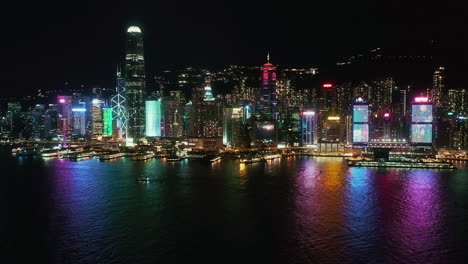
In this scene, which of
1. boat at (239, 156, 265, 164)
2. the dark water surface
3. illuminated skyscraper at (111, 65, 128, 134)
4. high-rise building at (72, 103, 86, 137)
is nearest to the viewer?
the dark water surface

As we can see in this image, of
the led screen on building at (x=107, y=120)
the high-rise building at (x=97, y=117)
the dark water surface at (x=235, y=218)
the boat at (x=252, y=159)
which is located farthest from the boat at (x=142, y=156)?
the led screen on building at (x=107, y=120)

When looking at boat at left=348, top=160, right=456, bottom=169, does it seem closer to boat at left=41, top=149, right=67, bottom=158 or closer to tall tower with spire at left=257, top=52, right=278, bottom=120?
tall tower with spire at left=257, top=52, right=278, bottom=120

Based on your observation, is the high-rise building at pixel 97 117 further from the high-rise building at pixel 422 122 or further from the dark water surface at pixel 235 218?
the high-rise building at pixel 422 122

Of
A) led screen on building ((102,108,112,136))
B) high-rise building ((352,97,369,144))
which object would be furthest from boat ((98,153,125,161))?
led screen on building ((102,108,112,136))

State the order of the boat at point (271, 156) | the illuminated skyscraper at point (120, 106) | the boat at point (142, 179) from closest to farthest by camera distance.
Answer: the boat at point (142, 179)
the boat at point (271, 156)
the illuminated skyscraper at point (120, 106)

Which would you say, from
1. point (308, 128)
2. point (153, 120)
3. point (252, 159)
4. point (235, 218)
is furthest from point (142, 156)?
point (153, 120)

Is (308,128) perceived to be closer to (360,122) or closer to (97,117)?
(360,122)

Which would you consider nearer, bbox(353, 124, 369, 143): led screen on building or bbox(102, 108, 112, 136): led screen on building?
bbox(353, 124, 369, 143): led screen on building
